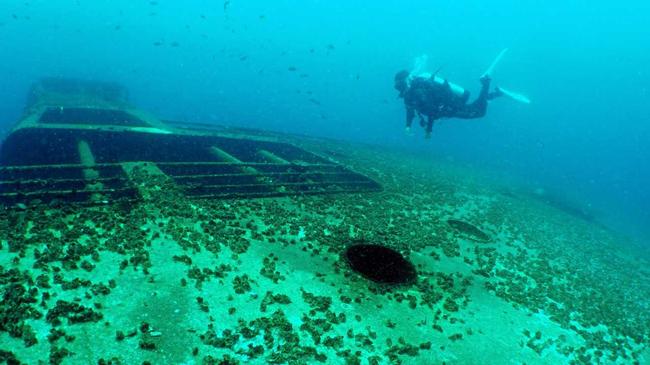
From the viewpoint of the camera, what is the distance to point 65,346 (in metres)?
4.20

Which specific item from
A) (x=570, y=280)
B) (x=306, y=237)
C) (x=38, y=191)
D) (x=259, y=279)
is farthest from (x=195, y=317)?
(x=570, y=280)

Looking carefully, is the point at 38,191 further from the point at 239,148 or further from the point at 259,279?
the point at 239,148

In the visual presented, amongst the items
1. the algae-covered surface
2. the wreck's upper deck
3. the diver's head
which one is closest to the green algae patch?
the algae-covered surface

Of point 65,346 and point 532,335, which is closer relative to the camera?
point 65,346

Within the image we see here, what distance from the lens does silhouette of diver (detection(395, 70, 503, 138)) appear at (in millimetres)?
14586

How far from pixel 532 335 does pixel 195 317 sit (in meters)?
5.99

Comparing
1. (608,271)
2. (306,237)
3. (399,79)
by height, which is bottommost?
(608,271)

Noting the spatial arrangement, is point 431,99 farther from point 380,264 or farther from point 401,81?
point 380,264

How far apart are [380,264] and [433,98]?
9012 millimetres

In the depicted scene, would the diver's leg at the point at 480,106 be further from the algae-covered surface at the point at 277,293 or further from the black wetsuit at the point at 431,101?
the algae-covered surface at the point at 277,293

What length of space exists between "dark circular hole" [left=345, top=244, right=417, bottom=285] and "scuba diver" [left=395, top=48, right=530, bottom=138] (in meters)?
7.33

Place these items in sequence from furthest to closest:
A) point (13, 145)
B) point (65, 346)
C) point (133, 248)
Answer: point (13, 145), point (133, 248), point (65, 346)

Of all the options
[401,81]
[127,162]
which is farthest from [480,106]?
[127,162]

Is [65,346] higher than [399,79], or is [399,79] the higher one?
[399,79]
